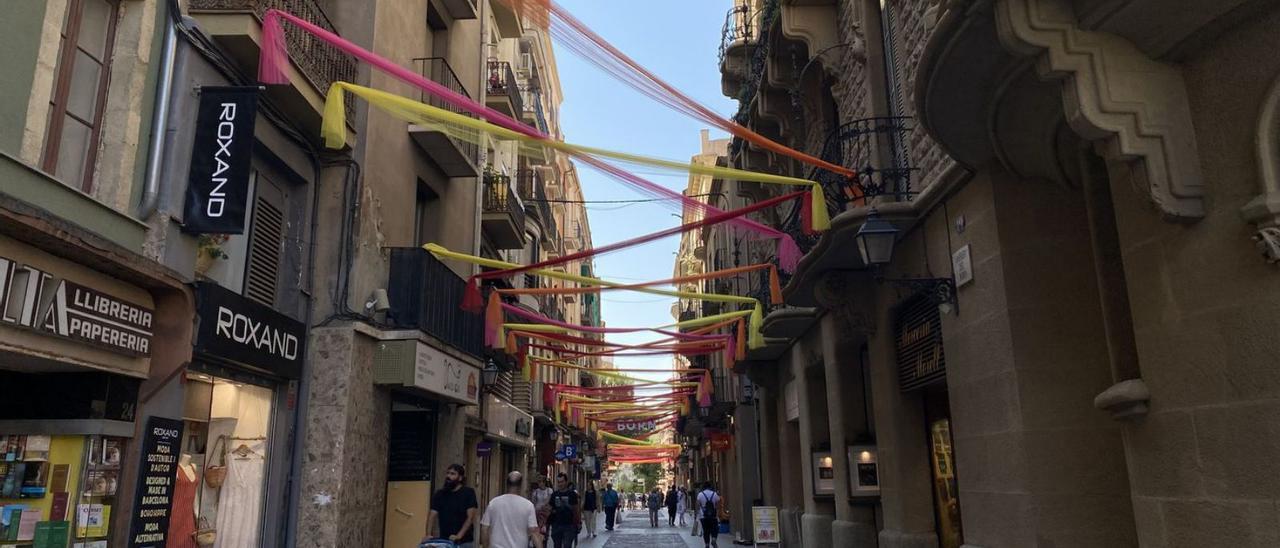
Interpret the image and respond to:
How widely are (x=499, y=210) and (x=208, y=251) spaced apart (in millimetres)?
11003

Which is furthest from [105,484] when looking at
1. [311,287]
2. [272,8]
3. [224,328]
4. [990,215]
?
[990,215]

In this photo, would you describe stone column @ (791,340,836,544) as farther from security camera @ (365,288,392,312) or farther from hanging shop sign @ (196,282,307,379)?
hanging shop sign @ (196,282,307,379)

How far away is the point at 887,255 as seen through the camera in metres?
8.16

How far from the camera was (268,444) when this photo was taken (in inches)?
371

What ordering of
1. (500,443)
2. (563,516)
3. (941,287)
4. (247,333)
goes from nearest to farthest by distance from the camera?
(941,287) < (247,333) < (563,516) < (500,443)

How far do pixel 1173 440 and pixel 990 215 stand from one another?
3.10m

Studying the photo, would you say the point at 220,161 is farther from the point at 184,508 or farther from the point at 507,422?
the point at 507,422

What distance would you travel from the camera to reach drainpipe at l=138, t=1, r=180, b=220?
7.13m

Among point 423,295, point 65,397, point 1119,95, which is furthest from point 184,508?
point 1119,95

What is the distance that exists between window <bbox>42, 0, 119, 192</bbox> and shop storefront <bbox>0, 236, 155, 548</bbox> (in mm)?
915

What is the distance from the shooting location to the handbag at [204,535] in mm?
8297

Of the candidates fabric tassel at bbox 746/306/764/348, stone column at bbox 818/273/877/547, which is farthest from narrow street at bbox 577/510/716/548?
stone column at bbox 818/273/877/547

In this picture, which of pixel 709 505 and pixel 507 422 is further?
pixel 507 422

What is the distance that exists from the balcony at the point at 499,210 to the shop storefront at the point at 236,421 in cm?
925
